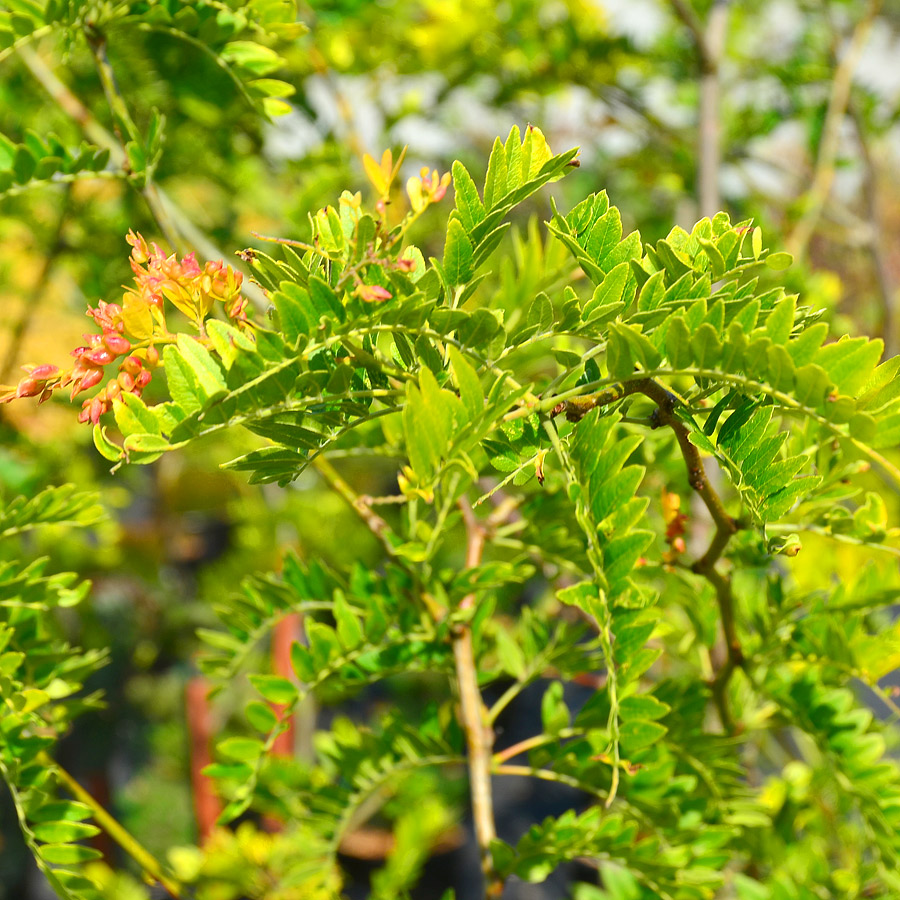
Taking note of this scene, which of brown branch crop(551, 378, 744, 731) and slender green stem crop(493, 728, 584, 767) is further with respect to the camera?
slender green stem crop(493, 728, 584, 767)

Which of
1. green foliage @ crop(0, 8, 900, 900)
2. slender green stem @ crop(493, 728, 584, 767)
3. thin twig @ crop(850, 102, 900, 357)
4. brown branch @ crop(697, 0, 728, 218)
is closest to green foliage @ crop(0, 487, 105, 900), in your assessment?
green foliage @ crop(0, 8, 900, 900)

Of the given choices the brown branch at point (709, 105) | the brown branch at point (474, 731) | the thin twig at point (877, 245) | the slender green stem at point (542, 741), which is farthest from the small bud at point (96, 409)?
the thin twig at point (877, 245)

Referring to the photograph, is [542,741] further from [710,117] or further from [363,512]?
[710,117]

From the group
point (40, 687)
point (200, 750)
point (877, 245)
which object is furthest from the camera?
point (200, 750)

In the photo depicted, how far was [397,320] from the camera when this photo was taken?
364 millimetres

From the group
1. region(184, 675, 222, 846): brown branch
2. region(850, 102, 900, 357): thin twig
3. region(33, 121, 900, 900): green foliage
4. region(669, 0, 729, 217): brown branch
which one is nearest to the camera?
region(33, 121, 900, 900): green foliage

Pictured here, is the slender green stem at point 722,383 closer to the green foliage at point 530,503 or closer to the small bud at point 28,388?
the green foliage at point 530,503

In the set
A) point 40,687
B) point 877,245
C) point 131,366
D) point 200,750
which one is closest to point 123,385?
point 131,366

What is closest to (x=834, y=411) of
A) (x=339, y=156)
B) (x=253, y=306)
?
(x=253, y=306)

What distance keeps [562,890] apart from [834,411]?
1.69m

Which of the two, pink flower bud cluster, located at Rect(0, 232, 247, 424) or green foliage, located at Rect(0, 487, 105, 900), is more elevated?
pink flower bud cluster, located at Rect(0, 232, 247, 424)

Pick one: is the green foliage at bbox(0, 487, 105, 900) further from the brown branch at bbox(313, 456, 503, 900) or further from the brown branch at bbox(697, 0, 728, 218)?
the brown branch at bbox(697, 0, 728, 218)

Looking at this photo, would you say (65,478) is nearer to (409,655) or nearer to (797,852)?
(409,655)

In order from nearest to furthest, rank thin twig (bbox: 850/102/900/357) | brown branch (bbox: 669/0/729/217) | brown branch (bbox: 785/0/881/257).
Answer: brown branch (bbox: 669/0/729/217) < thin twig (bbox: 850/102/900/357) < brown branch (bbox: 785/0/881/257)
